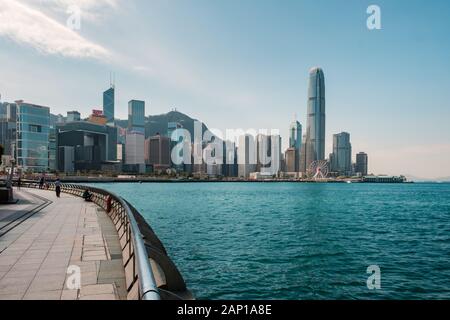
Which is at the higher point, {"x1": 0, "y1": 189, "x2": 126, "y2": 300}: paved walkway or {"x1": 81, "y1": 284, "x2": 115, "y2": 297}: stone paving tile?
{"x1": 81, "y1": 284, "x2": 115, "y2": 297}: stone paving tile

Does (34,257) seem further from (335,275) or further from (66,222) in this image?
(335,275)

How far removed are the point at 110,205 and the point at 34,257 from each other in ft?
41.2

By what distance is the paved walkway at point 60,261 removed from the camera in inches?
326

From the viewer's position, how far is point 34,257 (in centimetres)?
1173

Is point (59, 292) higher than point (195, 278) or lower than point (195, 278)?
higher

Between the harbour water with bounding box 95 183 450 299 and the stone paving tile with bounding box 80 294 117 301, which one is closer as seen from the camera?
the stone paving tile with bounding box 80 294 117 301

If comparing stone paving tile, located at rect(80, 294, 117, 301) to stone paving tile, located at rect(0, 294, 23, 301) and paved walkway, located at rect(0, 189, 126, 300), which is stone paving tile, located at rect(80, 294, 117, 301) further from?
stone paving tile, located at rect(0, 294, 23, 301)

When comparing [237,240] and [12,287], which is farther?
[237,240]

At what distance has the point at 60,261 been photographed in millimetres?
11219

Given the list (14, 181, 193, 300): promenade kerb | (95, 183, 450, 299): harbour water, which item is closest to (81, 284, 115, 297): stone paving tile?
(14, 181, 193, 300): promenade kerb

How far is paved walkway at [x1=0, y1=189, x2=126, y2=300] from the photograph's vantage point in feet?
27.1

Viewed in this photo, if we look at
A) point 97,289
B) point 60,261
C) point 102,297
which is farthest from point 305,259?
point 102,297
